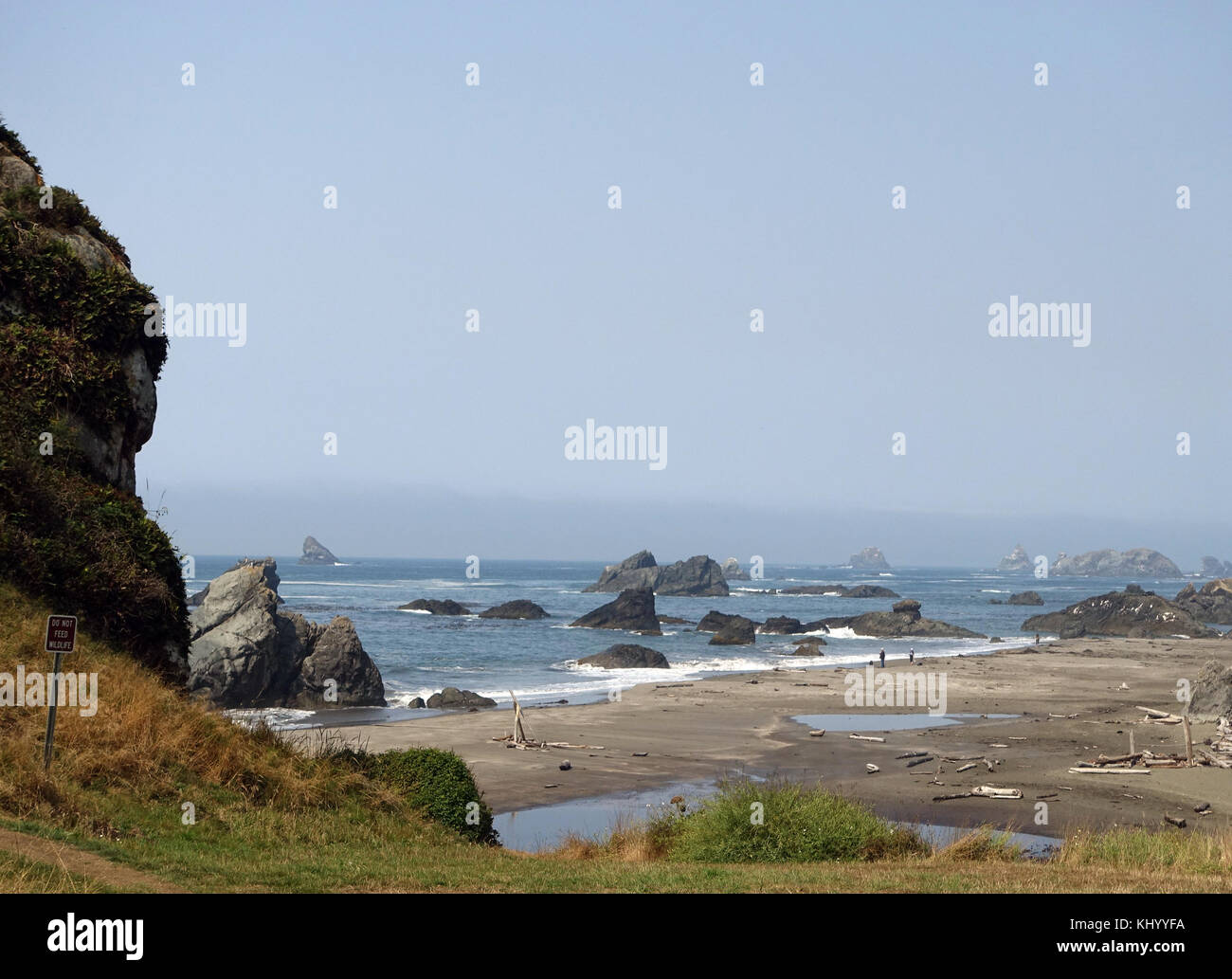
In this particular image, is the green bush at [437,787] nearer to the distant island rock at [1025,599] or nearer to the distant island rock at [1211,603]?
the distant island rock at [1211,603]

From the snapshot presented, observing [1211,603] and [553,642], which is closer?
[553,642]

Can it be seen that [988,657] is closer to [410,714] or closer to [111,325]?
[410,714]

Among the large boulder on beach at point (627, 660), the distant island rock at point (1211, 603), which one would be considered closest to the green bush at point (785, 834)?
the large boulder on beach at point (627, 660)

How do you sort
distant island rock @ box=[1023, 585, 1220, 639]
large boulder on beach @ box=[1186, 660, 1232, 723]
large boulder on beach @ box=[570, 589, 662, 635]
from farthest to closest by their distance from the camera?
distant island rock @ box=[1023, 585, 1220, 639] → large boulder on beach @ box=[570, 589, 662, 635] → large boulder on beach @ box=[1186, 660, 1232, 723]

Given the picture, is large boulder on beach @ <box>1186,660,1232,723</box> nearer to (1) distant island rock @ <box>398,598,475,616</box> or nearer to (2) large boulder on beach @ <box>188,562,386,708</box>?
(2) large boulder on beach @ <box>188,562,386,708</box>

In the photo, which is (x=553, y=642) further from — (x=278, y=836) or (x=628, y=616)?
(x=278, y=836)

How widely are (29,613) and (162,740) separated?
371cm

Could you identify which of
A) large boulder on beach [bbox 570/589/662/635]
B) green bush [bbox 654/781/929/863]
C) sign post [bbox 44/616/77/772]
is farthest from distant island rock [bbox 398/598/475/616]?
sign post [bbox 44/616/77/772]

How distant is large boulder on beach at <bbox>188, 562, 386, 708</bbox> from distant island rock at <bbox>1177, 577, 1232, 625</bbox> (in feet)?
352

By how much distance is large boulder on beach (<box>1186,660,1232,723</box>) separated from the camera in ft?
123

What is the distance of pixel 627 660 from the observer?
68.3 meters

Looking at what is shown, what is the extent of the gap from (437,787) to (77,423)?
10.4 meters

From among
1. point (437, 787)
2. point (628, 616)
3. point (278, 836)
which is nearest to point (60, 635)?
point (278, 836)
